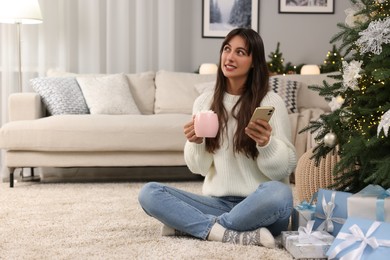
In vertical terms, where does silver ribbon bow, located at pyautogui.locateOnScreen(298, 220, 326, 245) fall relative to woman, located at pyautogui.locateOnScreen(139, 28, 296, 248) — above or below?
below

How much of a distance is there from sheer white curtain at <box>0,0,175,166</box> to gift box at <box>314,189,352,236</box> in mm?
3502

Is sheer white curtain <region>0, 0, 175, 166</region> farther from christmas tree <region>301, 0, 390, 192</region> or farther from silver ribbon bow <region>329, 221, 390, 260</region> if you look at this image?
silver ribbon bow <region>329, 221, 390, 260</region>

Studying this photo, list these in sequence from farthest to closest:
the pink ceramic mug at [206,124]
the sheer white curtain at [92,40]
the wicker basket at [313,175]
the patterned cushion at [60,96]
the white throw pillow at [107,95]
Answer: the sheer white curtain at [92,40] → the white throw pillow at [107,95] → the patterned cushion at [60,96] → the wicker basket at [313,175] → the pink ceramic mug at [206,124]

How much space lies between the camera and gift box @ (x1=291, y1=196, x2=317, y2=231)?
2.37 m

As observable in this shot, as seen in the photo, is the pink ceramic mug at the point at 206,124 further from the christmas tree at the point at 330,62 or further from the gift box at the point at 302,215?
the christmas tree at the point at 330,62

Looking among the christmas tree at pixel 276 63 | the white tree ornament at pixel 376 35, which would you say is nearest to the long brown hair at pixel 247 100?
the white tree ornament at pixel 376 35

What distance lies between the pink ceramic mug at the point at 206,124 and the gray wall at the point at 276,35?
3.57 metres

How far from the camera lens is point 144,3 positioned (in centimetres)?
555

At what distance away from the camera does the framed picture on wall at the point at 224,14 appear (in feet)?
18.8

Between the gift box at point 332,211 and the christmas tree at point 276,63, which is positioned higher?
the christmas tree at point 276,63

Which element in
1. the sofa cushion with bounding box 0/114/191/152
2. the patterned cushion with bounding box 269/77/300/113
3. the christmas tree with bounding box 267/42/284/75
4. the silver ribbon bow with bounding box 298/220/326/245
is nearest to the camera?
the silver ribbon bow with bounding box 298/220/326/245

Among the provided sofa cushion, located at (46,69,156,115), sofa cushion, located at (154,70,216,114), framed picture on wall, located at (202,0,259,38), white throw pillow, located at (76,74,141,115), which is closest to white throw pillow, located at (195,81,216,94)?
sofa cushion, located at (154,70,216,114)

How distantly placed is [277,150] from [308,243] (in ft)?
1.17

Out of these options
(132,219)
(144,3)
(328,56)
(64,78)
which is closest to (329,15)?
(328,56)
